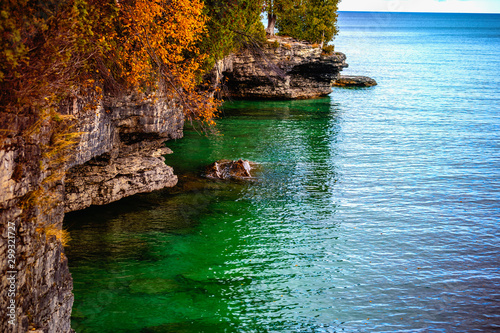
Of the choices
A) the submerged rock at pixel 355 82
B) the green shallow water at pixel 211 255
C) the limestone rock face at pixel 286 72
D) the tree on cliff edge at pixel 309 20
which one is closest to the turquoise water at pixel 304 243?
the green shallow water at pixel 211 255

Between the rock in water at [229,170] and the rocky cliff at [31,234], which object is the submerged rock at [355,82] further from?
the rocky cliff at [31,234]

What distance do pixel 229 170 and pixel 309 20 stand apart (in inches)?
1407

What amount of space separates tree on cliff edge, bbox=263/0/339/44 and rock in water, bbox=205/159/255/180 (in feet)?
106

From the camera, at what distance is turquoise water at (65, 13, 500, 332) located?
1475 centimetres

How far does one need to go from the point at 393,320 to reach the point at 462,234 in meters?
8.58

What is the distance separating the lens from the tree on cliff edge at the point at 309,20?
56156mm

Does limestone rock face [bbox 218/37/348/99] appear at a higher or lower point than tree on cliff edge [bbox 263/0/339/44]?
lower

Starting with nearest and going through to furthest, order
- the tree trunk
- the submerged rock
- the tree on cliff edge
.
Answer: the tree trunk < the tree on cliff edge < the submerged rock

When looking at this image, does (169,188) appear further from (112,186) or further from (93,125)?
(93,125)

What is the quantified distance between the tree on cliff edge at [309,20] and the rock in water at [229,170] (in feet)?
106

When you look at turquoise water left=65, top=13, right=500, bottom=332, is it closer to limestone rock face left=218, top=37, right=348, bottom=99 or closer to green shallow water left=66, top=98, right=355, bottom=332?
green shallow water left=66, top=98, right=355, bottom=332

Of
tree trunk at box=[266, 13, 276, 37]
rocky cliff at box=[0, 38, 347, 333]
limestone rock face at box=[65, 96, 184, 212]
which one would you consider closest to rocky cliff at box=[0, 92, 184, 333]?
rocky cliff at box=[0, 38, 347, 333]

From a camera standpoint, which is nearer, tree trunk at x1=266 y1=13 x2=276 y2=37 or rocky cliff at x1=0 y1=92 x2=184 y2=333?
rocky cliff at x1=0 y1=92 x2=184 y2=333

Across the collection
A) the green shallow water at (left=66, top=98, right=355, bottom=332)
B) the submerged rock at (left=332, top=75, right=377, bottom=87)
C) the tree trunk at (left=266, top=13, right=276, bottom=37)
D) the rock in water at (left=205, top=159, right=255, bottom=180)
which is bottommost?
the green shallow water at (left=66, top=98, right=355, bottom=332)
